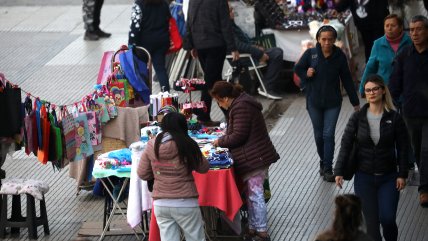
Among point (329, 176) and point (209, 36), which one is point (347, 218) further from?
point (209, 36)

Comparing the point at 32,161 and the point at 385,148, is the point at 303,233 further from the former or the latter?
the point at 32,161

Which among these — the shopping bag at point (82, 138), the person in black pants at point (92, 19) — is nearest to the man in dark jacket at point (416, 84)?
the shopping bag at point (82, 138)

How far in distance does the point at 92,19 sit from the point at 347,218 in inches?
478

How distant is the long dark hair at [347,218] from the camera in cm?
748

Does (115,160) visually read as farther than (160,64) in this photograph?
No

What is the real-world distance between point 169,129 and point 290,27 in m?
7.44

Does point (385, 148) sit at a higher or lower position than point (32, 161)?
higher

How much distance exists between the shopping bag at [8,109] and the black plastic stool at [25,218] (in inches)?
25.5

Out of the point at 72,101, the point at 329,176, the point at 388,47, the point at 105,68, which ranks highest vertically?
the point at 388,47

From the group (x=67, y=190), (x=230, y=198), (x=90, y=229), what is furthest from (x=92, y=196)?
(x=230, y=198)

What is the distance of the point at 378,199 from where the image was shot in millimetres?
9781

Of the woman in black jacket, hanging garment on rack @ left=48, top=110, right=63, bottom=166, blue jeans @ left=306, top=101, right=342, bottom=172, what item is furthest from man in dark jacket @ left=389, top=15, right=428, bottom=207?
hanging garment on rack @ left=48, top=110, right=63, bottom=166

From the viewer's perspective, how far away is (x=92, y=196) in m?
12.6

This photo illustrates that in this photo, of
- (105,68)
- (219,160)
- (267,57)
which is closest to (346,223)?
(219,160)
